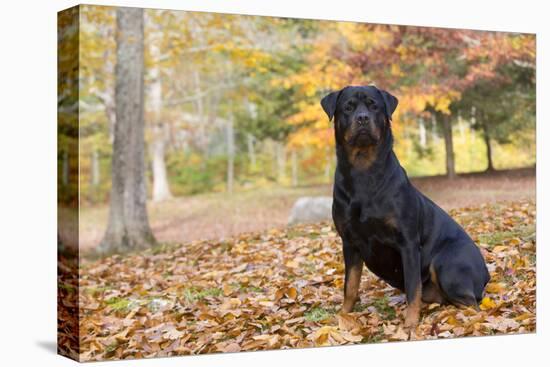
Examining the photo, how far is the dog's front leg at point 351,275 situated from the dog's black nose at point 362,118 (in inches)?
34.5

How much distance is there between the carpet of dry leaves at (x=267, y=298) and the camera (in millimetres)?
5047

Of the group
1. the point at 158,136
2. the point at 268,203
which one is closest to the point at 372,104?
the point at 268,203

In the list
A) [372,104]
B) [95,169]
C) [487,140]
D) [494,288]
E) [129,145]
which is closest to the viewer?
[372,104]

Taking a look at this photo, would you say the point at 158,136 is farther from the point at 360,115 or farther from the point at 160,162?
the point at 360,115

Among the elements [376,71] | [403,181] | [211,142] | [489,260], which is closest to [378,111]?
[403,181]

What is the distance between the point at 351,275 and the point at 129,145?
8.78 feet

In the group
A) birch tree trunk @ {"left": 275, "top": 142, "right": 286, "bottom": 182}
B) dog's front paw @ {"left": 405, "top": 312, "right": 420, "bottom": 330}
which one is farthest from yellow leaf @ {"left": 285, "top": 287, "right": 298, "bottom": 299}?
birch tree trunk @ {"left": 275, "top": 142, "right": 286, "bottom": 182}

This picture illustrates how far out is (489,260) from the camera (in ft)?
20.3

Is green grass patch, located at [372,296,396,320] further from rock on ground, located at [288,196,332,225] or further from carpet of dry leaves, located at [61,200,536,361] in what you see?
rock on ground, located at [288,196,332,225]

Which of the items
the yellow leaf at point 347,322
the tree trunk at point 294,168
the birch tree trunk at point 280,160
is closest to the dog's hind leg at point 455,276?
the yellow leaf at point 347,322

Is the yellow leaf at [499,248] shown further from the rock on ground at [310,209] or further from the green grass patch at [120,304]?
the green grass patch at [120,304]

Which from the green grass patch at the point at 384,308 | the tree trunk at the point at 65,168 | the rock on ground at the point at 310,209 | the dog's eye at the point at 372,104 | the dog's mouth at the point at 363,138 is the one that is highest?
the dog's eye at the point at 372,104

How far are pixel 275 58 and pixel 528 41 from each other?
2.39 m

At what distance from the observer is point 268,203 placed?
6938mm
